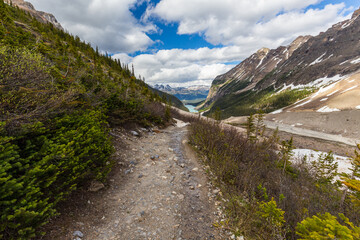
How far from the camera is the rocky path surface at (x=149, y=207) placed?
3.88 metres

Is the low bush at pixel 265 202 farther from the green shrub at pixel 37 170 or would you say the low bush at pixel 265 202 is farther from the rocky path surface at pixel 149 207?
the green shrub at pixel 37 170

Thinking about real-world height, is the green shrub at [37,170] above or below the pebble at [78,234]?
above

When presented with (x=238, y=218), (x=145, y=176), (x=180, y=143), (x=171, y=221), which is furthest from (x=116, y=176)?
(x=180, y=143)

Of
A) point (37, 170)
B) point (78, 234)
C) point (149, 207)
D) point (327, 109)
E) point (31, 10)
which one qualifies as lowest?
point (149, 207)

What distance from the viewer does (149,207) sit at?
16.1ft

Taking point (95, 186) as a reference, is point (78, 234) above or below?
below

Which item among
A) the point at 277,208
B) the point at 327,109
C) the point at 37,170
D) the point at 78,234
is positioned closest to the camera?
the point at 37,170

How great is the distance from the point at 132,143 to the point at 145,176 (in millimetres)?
3759

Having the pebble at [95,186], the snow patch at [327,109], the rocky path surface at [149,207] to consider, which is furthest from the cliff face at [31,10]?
the snow patch at [327,109]

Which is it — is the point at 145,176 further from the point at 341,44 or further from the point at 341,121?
the point at 341,44

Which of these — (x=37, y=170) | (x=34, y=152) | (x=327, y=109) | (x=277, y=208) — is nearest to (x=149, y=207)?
(x=37, y=170)

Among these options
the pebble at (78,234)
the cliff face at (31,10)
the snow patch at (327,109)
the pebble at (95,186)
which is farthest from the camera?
the cliff face at (31,10)

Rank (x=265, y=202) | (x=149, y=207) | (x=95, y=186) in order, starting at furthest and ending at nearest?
1. (x=265, y=202)
2. (x=95, y=186)
3. (x=149, y=207)

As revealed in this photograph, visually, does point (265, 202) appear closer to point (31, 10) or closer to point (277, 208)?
point (277, 208)
